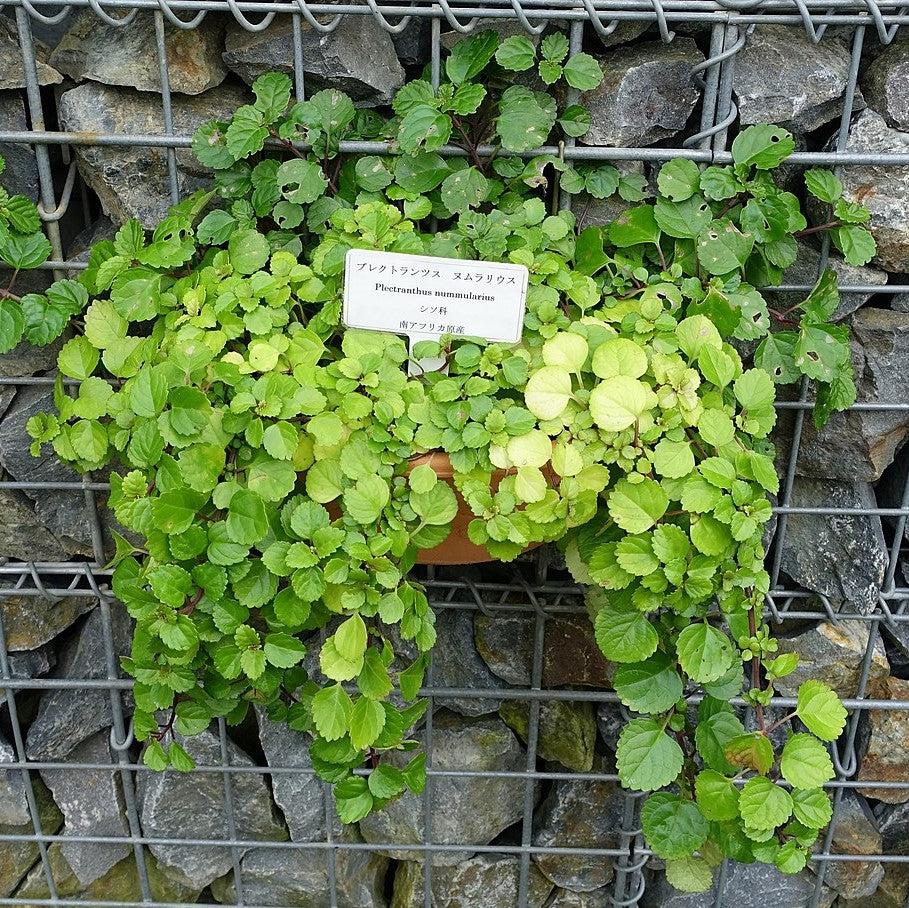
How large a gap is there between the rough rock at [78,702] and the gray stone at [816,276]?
1.05 meters

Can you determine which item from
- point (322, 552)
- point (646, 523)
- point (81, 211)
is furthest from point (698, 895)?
point (81, 211)

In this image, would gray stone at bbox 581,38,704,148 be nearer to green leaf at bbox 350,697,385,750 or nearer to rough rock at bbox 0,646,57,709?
green leaf at bbox 350,697,385,750

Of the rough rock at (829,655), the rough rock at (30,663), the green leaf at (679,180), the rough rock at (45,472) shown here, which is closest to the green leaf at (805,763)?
the rough rock at (829,655)

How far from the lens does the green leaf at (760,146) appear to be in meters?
1.15

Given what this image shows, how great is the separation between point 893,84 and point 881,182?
0.13 meters

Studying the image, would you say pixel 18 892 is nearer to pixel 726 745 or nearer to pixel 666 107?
pixel 726 745

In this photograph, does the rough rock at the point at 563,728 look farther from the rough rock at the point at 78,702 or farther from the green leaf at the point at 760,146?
the green leaf at the point at 760,146

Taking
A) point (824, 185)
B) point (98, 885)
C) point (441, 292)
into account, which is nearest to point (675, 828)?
point (441, 292)

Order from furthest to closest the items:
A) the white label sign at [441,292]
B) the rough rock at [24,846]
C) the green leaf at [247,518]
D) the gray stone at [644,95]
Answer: the rough rock at [24,846] < the gray stone at [644,95] < the white label sign at [441,292] < the green leaf at [247,518]

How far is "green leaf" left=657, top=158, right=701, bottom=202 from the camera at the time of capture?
3.82ft

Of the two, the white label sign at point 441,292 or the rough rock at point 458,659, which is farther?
the rough rock at point 458,659

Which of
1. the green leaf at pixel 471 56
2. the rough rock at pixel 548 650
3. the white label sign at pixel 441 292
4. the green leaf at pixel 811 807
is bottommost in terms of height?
the rough rock at pixel 548 650

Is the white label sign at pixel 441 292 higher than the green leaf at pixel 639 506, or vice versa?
the white label sign at pixel 441 292

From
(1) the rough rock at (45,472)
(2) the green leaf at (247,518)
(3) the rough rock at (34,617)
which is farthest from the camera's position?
(3) the rough rock at (34,617)
